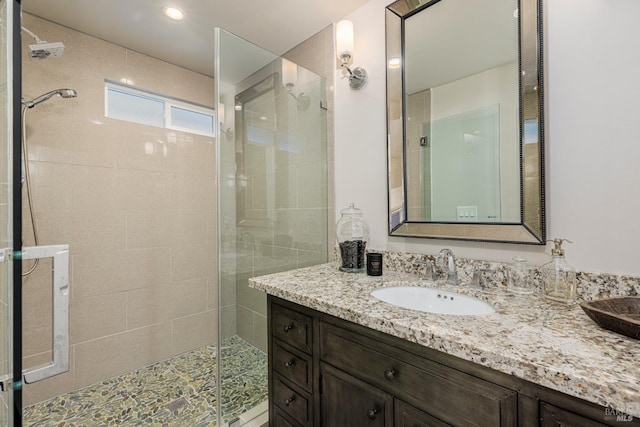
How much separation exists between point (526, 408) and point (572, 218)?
0.73 metres

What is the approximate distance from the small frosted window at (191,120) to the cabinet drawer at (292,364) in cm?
205

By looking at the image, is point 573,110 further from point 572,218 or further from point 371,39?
Result: point 371,39

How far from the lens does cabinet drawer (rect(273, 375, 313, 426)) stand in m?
1.14

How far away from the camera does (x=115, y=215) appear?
2.11 meters

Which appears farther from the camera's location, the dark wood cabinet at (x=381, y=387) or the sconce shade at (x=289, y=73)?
the sconce shade at (x=289, y=73)

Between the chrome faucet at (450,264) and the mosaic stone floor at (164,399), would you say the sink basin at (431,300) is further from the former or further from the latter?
the mosaic stone floor at (164,399)

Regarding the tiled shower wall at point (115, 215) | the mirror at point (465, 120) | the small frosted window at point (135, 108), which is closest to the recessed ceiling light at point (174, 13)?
the tiled shower wall at point (115, 215)

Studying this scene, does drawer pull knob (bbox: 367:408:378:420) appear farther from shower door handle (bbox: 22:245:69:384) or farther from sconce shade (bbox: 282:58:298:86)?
sconce shade (bbox: 282:58:298:86)

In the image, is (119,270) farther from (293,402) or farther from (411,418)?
(411,418)

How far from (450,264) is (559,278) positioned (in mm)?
366

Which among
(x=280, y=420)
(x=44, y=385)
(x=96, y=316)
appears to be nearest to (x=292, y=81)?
(x=280, y=420)

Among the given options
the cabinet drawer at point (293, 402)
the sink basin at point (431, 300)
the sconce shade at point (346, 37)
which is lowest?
the cabinet drawer at point (293, 402)

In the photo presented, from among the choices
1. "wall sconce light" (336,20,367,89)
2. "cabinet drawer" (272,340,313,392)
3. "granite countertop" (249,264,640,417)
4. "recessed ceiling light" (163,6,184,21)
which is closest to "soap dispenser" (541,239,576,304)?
"granite countertop" (249,264,640,417)

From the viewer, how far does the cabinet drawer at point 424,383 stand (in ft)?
2.20
